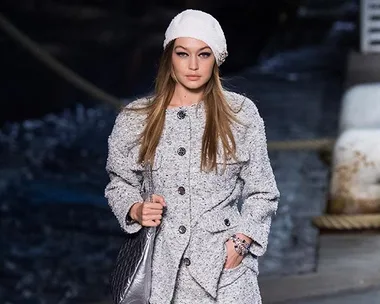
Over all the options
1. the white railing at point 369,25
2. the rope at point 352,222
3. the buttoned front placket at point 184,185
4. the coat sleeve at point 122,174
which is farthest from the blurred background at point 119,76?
the buttoned front placket at point 184,185

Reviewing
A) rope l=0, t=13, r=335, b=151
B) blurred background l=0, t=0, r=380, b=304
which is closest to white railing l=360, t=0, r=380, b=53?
blurred background l=0, t=0, r=380, b=304

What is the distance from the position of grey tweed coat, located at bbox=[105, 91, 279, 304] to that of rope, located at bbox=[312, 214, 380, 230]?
307 cm

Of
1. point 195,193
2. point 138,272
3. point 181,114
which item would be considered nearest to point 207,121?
point 181,114

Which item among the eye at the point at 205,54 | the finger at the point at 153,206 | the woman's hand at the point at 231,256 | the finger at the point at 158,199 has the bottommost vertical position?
the woman's hand at the point at 231,256

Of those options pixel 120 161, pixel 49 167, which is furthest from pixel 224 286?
pixel 49 167

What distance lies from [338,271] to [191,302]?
2.74 m

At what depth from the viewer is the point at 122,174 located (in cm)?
257

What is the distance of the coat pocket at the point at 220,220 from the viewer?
8.18 ft

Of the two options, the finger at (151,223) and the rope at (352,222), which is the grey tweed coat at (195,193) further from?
the rope at (352,222)

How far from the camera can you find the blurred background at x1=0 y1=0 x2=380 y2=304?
7078 mm

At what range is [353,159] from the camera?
5641mm

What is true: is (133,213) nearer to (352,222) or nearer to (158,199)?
(158,199)

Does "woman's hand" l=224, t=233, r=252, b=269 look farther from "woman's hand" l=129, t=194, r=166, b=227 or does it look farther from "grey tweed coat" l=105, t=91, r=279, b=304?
"woman's hand" l=129, t=194, r=166, b=227

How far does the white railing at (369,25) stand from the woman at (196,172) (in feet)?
16.3
